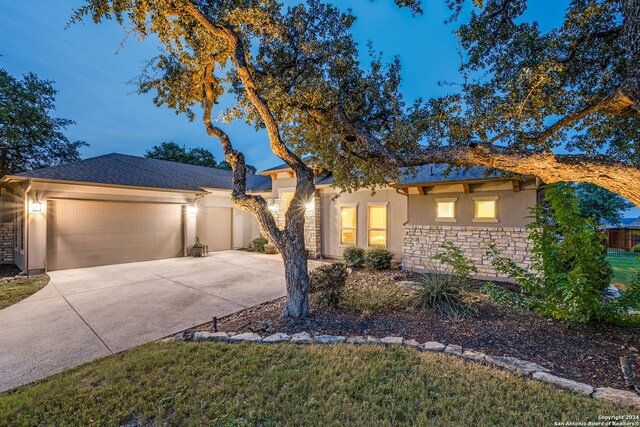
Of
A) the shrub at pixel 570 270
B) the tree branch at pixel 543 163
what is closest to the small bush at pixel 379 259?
the shrub at pixel 570 270

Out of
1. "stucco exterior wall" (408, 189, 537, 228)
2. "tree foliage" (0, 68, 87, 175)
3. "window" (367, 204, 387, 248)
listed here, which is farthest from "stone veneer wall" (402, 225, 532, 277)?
"tree foliage" (0, 68, 87, 175)

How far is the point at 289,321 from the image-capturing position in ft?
14.2

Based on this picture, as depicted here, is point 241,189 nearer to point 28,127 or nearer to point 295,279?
point 295,279

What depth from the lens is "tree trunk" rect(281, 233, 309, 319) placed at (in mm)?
4453

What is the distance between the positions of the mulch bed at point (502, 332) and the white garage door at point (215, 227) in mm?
8222

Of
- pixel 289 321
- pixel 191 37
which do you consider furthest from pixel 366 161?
pixel 191 37

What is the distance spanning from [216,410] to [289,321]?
2.10 metres

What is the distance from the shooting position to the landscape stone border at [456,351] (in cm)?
237

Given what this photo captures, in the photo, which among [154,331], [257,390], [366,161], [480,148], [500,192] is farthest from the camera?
[500,192]

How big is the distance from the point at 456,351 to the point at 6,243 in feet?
47.3

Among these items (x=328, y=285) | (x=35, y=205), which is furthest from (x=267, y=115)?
(x=35, y=205)

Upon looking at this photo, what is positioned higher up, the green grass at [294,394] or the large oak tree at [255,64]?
the large oak tree at [255,64]

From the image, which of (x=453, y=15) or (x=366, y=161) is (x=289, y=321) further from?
(x=453, y=15)

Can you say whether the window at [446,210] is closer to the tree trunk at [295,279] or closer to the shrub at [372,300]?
the shrub at [372,300]
